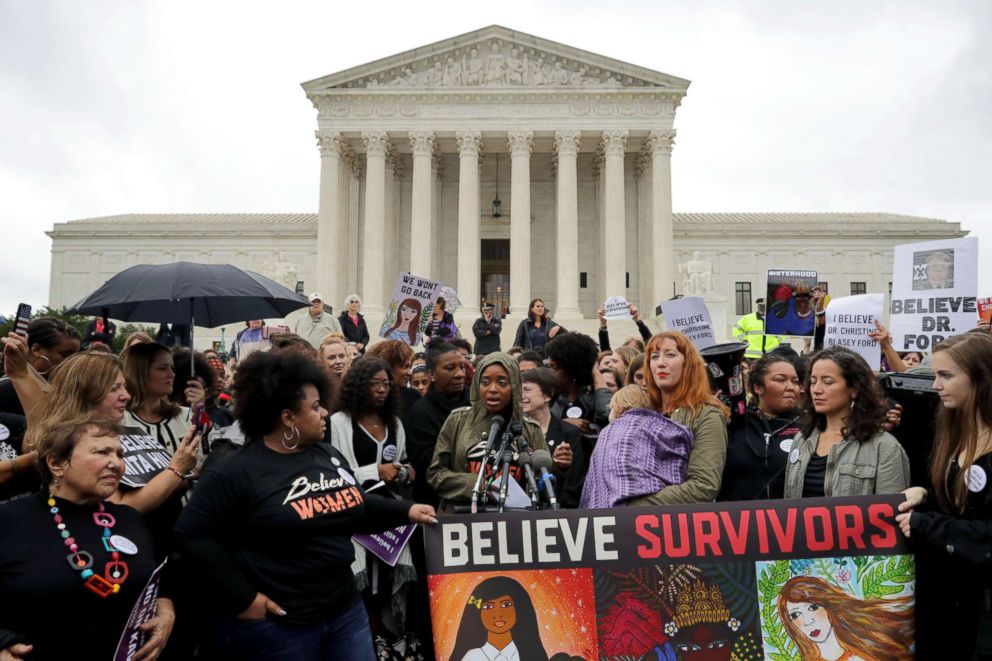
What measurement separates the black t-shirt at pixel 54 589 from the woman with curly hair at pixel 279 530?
1.27 feet

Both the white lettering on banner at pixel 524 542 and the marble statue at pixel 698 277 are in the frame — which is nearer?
the white lettering on banner at pixel 524 542

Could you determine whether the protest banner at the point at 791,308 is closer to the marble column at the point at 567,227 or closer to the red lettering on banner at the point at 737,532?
the red lettering on banner at the point at 737,532

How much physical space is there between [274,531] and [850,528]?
3.40 metres

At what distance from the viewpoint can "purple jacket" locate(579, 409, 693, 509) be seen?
4.80m

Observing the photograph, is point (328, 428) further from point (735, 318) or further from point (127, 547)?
point (735, 318)

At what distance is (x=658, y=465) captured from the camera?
487 centimetres

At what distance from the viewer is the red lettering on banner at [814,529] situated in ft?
14.7

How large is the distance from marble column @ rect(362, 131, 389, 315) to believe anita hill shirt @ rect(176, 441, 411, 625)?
116 feet

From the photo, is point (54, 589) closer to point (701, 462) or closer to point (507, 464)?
point (507, 464)

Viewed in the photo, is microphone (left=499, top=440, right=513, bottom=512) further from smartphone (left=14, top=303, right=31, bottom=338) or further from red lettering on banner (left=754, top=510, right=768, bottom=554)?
smartphone (left=14, top=303, right=31, bottom=338)

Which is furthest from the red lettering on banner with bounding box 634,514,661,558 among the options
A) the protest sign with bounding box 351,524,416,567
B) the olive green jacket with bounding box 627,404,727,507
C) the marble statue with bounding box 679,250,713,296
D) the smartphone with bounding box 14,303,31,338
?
the marble statue with bounding box 679,250,713,296

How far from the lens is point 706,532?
449cm

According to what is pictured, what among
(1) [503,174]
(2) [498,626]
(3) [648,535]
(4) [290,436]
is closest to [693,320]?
(3) [648,535]

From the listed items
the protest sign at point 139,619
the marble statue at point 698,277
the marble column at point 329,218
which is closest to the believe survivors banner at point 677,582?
the protest sign at point 139,619
